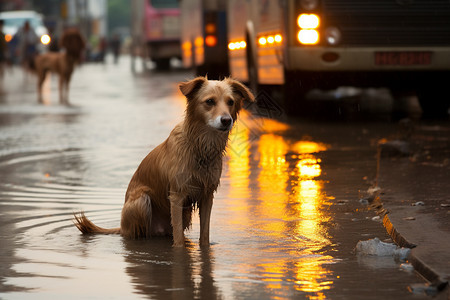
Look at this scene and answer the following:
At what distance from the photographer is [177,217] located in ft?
21.0

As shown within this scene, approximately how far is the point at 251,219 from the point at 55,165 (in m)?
4.11

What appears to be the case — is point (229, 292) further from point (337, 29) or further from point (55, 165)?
point (337, 29)

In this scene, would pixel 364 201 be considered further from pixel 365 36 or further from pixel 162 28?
pixel 162 28

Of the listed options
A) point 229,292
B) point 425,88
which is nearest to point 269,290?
point 229,292

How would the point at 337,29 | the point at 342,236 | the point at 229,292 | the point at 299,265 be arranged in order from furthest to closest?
the point at 337,29 → the point at 342,236 → the point at 299,265 → the point at 229,292

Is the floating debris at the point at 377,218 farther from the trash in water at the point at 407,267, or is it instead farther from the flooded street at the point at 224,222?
the trash in water at the point at 407,267

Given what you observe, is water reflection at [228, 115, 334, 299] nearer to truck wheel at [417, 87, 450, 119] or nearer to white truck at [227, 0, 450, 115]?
white truck at [227, 0, 450, 115]

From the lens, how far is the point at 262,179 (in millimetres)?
9570

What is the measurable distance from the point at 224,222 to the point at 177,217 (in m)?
0.98

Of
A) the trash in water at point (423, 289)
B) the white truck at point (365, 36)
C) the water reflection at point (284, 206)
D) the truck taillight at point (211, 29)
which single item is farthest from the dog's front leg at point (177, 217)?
the truck taillight at point (211, 29)

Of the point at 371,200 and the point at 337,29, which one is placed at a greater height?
the point at 337,29

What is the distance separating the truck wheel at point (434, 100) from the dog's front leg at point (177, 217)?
10.3 meters

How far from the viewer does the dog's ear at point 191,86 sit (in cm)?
614

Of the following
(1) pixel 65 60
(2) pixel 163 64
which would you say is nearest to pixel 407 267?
(1) pixel 65 60
